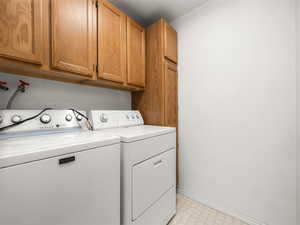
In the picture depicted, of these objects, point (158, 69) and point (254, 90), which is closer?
point (254, 90)

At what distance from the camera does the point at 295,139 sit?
1.08 meters

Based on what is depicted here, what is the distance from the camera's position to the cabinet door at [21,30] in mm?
775

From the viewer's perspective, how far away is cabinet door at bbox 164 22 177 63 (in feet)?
5.14

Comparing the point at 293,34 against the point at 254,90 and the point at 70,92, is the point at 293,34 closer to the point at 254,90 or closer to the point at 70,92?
the point at 254,90

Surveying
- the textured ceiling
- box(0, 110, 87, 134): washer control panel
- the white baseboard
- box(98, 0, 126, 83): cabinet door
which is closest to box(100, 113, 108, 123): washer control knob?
box(0, 110, 87, 134): washer control panel

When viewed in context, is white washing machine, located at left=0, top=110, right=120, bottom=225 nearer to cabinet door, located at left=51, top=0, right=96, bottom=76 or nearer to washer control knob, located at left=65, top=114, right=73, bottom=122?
washer control knob, located at left=65, top=114, right=73, bottom=122

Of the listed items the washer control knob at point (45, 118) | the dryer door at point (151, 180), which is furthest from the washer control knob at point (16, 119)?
the dryer door at point (151, 180)

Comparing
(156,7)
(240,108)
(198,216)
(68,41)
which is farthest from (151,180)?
(156,7)

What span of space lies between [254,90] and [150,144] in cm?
112

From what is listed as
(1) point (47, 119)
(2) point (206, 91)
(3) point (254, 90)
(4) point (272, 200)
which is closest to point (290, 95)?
(3) point (254, 90)

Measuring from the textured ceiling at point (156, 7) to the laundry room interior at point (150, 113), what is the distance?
0.02 meters

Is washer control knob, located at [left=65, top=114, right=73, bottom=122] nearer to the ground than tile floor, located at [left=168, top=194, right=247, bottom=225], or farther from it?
farther from it

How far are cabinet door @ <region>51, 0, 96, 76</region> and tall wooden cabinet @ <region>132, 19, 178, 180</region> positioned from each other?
0.71m

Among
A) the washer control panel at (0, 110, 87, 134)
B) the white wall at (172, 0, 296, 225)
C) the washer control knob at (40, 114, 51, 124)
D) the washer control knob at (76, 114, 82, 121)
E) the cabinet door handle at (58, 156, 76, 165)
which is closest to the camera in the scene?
the cabinet door handle at (58, 156, 76, 165)
